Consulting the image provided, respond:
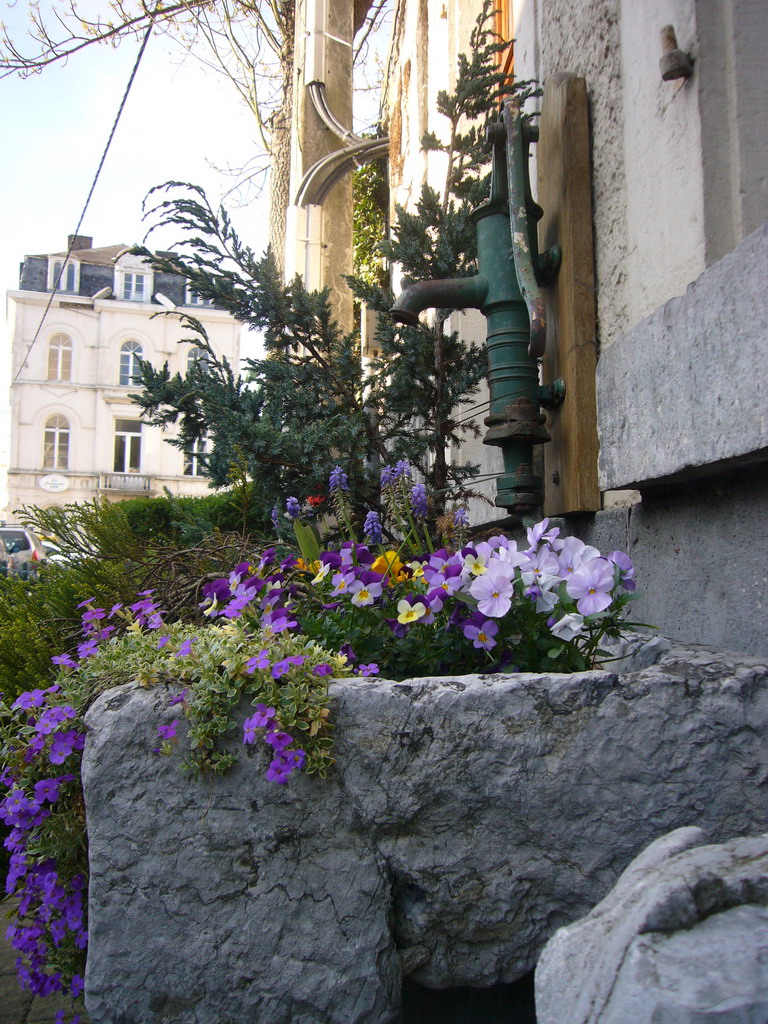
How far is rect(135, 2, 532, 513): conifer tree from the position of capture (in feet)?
9.21

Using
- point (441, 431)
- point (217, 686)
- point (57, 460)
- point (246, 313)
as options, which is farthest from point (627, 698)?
point (57, 460)

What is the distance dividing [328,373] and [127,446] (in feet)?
98.9

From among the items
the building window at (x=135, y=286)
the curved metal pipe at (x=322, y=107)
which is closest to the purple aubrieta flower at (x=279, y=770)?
the curved metal pipe at (x=322, y=107)

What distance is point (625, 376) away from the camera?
1.69 m

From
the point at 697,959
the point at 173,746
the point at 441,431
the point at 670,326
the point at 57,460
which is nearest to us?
the point at 697,959

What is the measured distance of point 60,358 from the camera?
31312 mm

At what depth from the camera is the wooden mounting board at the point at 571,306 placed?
2.03 metres

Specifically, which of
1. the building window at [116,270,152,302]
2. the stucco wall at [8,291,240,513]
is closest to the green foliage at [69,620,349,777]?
the stucco wall at [8,291,240,513]

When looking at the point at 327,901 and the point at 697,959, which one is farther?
the point at 327,901

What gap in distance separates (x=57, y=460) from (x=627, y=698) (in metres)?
32.4

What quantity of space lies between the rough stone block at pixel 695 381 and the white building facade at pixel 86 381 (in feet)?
94.7

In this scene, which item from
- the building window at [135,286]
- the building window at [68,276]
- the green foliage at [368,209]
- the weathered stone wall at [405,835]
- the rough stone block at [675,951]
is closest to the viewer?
the rough stone block at [675,951]

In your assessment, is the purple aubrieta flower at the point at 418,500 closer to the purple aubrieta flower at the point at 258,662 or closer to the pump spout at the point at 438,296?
the pump spout at the point at 438,296

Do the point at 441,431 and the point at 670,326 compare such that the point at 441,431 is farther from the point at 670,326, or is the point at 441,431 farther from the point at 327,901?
the point at 327,901
